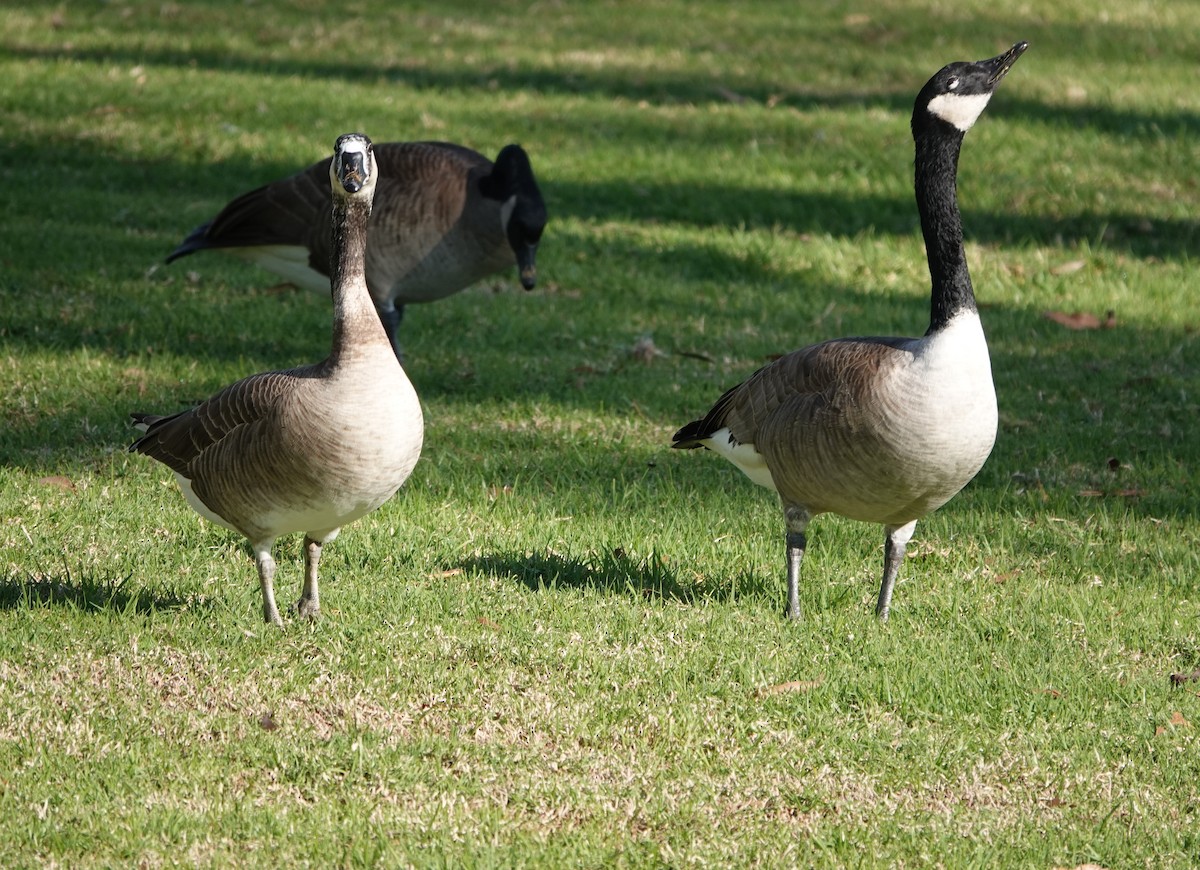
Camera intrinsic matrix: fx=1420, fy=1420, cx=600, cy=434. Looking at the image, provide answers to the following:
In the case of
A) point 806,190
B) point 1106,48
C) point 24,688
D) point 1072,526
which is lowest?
point 24,688

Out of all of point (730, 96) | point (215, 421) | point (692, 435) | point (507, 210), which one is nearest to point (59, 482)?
point (215, 421)

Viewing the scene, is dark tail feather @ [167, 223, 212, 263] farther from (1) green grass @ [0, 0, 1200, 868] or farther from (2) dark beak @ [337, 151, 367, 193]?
(2) dark beak @ [337, 151, 367, 193]

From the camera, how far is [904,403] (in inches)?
197

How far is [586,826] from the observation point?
13.6 ft

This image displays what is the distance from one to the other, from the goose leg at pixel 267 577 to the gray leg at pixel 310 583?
0.12m

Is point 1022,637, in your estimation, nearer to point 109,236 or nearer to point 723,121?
point 109,236

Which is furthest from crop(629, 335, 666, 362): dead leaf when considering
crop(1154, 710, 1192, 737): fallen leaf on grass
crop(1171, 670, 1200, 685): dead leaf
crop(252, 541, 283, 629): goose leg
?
crop(1154, 710, 1192, 737): fallen leaf on grass

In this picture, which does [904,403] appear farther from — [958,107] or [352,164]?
[352,164]

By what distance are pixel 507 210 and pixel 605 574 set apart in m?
3.49

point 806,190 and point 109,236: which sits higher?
point 806,190

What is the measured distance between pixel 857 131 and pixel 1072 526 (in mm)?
8072

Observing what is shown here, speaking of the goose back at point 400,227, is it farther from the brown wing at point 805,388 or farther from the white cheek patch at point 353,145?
the white cheek patch at point 353,145

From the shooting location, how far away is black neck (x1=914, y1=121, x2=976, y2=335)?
5176mm

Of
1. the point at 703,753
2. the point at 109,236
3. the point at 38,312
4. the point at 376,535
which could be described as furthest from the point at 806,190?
the point at 703,753
